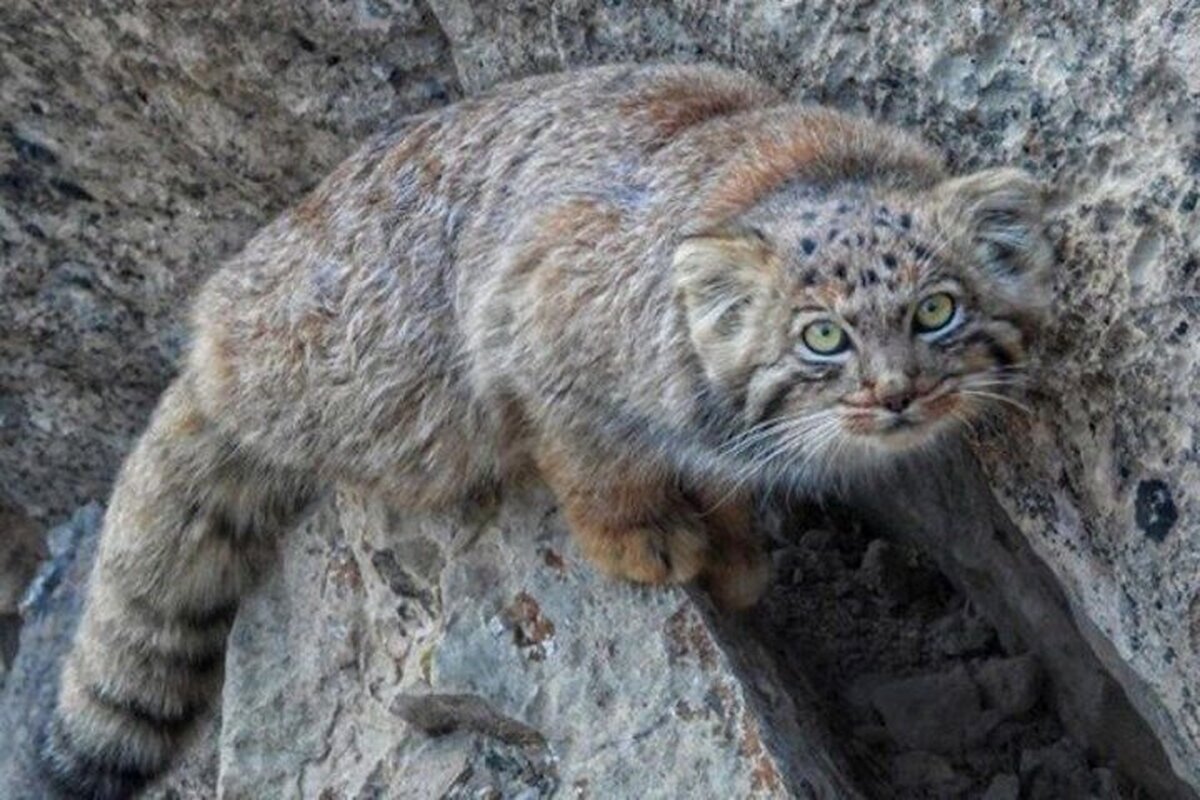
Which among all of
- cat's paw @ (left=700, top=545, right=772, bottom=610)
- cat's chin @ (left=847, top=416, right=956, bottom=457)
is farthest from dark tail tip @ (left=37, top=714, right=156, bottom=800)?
cat's chin @ (left=847, top=416, right=956, bottom=457)

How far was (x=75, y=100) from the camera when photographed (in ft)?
18.4

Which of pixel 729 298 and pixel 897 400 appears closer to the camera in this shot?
pixel 897 400

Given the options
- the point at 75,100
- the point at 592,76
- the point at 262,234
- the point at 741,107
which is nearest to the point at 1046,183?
the point at 741,107

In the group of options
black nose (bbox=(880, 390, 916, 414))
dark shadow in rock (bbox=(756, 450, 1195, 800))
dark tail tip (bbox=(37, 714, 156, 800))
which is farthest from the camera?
dark tail tip (bbox=(37, 714, 156, 800))

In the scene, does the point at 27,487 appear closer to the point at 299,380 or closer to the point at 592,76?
the point at 299,380

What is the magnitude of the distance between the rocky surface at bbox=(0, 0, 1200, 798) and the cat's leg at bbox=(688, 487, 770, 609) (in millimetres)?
533

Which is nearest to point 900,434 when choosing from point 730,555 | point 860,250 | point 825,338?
point 825,338

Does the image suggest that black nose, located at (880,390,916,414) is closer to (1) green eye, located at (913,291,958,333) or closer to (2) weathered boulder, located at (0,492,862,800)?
(1) green eye, located at (913,291,958,333)

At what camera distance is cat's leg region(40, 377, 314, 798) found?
16.9ft

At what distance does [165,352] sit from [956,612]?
2.26 m

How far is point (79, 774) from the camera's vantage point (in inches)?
209

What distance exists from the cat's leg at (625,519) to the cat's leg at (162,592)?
807mm

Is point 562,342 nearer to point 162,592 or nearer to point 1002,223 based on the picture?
point 1002,223

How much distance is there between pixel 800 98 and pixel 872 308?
94 centimetres
